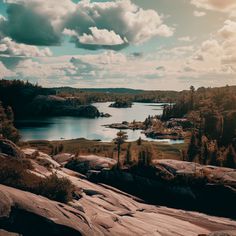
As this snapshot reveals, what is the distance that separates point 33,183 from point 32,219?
1130 centimetres

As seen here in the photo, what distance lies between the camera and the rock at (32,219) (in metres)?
38.5

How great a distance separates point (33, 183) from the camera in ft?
166

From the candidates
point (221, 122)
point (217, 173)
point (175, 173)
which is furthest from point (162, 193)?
point (221, 122)

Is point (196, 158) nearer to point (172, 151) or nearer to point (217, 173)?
point (217, 173)

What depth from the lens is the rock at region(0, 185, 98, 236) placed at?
38.5 metres

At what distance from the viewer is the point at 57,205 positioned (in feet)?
149

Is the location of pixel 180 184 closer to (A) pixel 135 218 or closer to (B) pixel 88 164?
(B) pixel 88 164

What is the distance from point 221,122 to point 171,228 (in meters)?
133

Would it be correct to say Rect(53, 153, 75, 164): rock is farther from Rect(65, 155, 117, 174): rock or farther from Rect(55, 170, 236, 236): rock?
Rect(55, 170, 236, 236): rock

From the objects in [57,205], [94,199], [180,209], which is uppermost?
[57,205]

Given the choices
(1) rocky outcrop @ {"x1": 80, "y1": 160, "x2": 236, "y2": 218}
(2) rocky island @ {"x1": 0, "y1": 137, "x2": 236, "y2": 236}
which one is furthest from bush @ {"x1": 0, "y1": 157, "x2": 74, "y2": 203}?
(1) rocky outcrop @ {"x1": 80, "y1": 160, "x2": 236, "y2": 218}

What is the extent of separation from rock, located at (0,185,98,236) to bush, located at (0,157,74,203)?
6885mm

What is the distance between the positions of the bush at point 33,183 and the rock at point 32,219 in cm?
688

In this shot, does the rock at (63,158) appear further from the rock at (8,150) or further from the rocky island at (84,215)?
the rock at (8,150)
